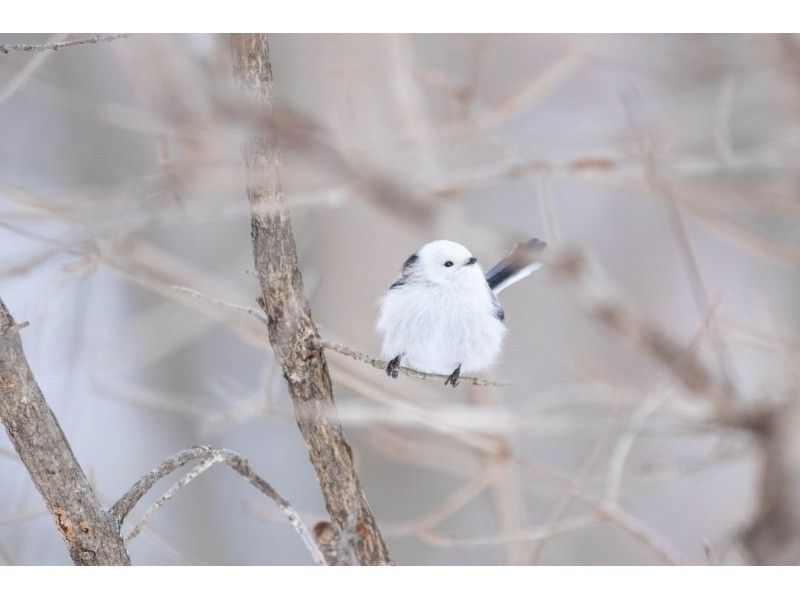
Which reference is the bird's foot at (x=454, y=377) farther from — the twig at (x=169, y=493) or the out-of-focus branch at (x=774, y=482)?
the out-of-focus branch at (x=774, y=482)

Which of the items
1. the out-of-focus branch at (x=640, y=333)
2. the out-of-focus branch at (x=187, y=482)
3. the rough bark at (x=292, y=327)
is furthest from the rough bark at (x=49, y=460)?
the out-of-focus branch at (x=640, y=333)

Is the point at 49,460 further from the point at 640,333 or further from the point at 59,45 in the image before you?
the point at 640,333

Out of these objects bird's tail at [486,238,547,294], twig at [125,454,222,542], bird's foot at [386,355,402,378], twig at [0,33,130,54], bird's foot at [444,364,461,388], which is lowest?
twig at [125,454,222,542]

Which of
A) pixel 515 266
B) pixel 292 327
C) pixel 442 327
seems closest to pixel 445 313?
pixel 442 327

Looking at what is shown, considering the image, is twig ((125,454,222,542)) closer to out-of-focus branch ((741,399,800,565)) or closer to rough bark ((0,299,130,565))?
rough bark ((0,299,130,565))

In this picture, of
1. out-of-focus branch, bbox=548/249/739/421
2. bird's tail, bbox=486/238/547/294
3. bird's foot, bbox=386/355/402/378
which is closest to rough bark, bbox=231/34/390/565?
bird's foot, bbox=386/355/402/378

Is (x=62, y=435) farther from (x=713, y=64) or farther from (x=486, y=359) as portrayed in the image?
(x=713, y=64)
